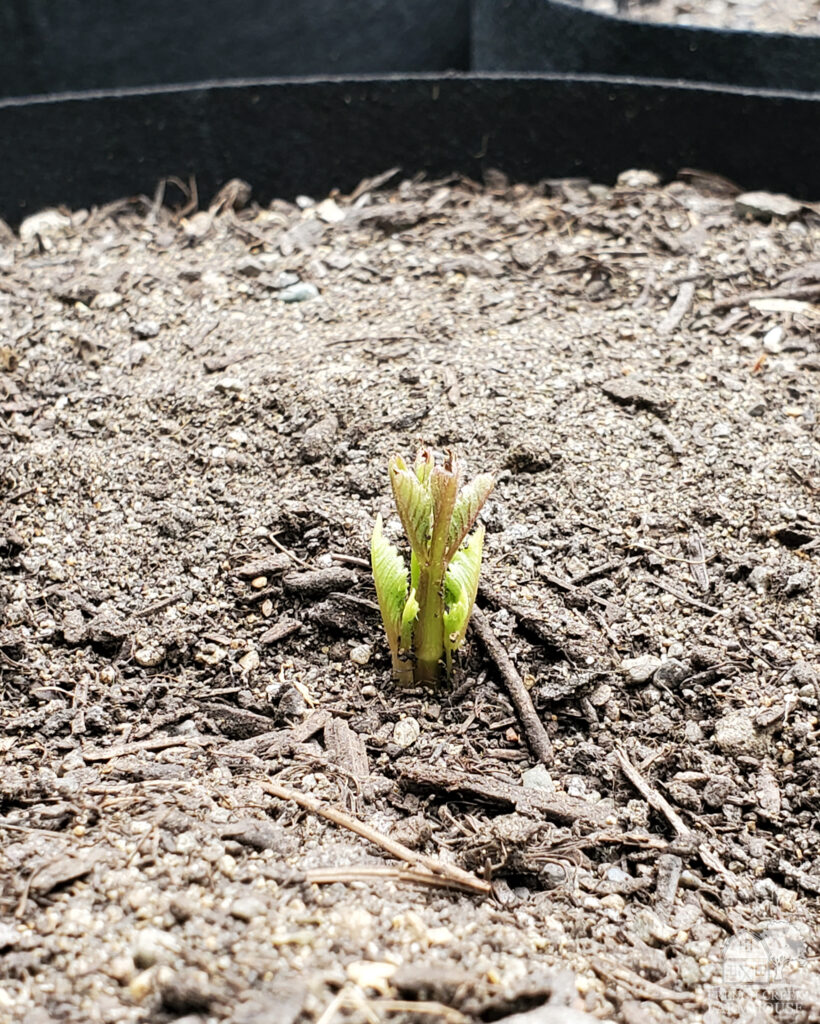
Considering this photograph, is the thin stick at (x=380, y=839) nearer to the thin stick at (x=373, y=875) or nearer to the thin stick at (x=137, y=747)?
the thin stick at (x=373, y=875)

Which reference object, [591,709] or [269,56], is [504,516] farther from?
[269,56]

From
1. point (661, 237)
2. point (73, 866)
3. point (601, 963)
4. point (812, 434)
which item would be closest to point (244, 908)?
point (73, 866)

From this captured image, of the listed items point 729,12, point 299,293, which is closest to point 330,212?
point 299,293

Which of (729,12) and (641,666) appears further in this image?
(729,12)

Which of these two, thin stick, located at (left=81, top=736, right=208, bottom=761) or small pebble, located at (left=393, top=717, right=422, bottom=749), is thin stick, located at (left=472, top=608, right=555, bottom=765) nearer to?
small pebble, located at (left=393, top=717, right=422, bottom=749)

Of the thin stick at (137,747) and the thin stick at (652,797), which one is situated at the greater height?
the thin stick at (137,747)

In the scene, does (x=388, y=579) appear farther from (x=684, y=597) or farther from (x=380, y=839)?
(x=684, y=597)

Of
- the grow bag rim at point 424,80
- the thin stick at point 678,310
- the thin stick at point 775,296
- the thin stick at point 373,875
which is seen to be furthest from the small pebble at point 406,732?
the grow bag rim at point 424,80
